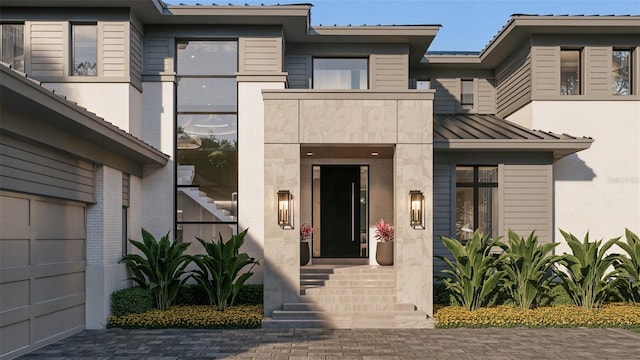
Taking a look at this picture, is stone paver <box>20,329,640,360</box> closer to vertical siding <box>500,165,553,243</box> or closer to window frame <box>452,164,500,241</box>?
vertical siding <box>500,165,553,243</box>

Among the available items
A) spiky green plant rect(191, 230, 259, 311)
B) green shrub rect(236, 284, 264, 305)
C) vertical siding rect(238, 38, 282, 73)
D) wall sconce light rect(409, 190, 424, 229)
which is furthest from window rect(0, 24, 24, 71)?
wall sconce light rect(409, 190, 424, 229)

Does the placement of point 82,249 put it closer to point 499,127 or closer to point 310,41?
point 310,41

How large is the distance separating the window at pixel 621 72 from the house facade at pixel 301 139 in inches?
1.4

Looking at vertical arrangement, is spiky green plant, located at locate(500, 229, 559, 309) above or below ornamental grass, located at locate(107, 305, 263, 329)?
above

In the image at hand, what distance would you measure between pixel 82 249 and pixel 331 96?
17.4 ft

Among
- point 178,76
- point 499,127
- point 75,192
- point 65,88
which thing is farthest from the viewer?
point 499,127

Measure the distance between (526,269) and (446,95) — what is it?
6639 mm

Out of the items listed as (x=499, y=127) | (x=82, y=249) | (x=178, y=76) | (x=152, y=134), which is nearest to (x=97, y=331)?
(x=82, y=249)

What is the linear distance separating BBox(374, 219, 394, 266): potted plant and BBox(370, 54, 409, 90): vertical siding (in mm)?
3615

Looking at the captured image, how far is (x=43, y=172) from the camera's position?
25.9ft

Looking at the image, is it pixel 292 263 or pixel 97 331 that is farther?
pixel 292 263

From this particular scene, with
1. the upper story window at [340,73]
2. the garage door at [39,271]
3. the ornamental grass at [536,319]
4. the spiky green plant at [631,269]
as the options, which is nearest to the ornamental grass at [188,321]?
the garage door at [39,271]

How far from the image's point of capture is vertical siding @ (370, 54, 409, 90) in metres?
13.5

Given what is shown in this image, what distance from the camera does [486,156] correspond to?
1216 centimetres
